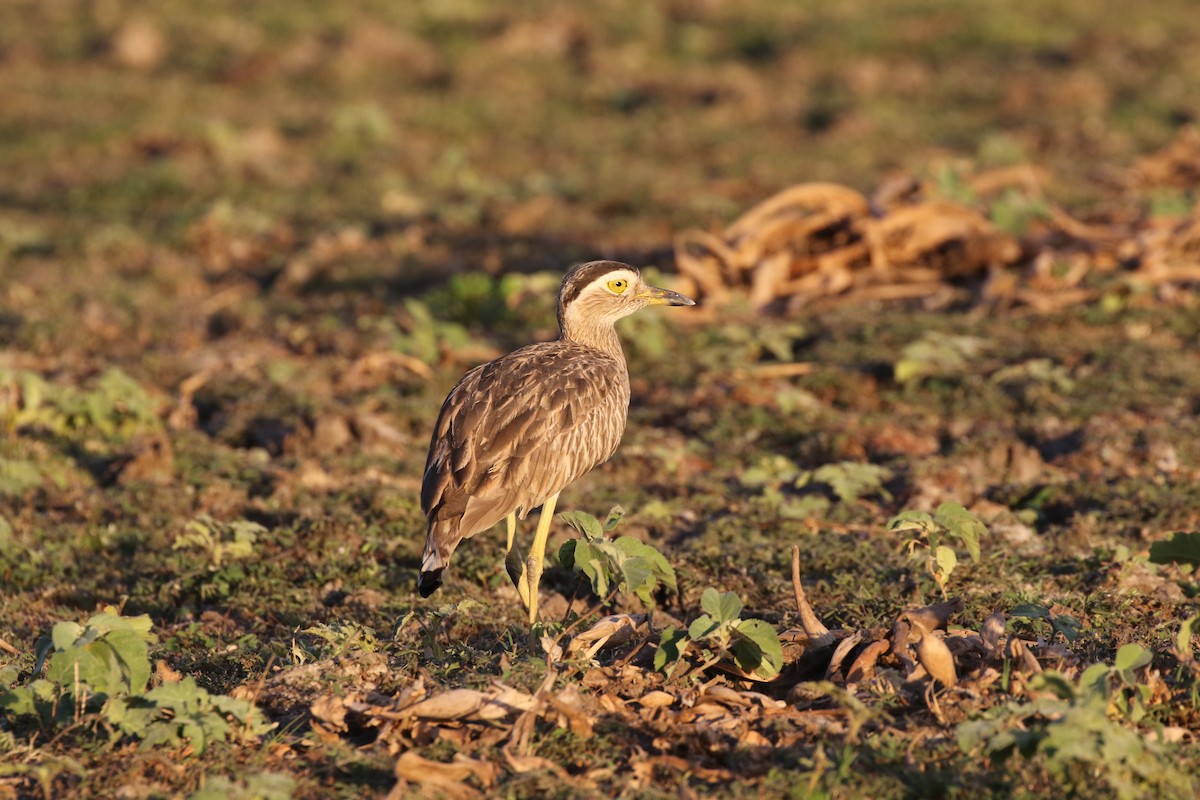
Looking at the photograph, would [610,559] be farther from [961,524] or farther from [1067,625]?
[1067,625]

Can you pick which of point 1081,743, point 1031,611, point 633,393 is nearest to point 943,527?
point 1031,611

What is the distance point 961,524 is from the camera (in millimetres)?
6078

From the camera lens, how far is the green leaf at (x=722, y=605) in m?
5.54

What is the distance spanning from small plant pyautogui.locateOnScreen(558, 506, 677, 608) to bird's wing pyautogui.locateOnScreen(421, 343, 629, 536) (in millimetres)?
847

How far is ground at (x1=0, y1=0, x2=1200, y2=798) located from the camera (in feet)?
17.1

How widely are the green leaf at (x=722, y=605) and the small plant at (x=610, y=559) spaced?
0.25 meters

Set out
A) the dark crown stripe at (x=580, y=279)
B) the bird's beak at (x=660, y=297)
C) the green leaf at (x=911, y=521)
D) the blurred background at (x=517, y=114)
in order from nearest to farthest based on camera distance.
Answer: the green leaf at (x=911, y=521) < the dark crown stripe at (x=580, y=279) < the bird's beak at (x=660, y=297) < the blurred background at (x=517, y=114)

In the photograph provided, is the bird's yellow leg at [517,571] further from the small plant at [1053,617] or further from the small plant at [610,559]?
the small plant at [1053,617]

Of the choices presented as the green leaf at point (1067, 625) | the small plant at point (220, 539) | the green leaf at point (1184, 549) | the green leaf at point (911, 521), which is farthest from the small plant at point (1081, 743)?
the small plant at point (220, 539)

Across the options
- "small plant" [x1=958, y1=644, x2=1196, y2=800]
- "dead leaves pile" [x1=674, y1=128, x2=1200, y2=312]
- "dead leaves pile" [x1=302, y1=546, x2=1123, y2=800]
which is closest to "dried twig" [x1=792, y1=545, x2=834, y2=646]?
"dead leaves pile" [x1=302, y1=546, x2=1123, y2=800]

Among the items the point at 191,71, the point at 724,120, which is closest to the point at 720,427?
the point at 724,120

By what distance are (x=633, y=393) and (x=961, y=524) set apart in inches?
187

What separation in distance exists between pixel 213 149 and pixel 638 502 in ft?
34.2

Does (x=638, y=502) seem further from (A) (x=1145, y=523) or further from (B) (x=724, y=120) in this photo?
(B) (x=724, y=120)
